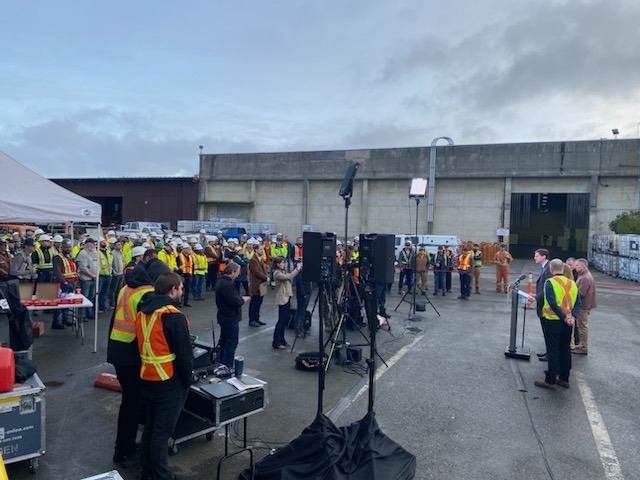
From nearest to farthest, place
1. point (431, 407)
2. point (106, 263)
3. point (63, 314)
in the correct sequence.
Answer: point (431, 407), point (63, 314), point (106, 263)

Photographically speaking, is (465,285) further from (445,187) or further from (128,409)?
Result: (445,187)

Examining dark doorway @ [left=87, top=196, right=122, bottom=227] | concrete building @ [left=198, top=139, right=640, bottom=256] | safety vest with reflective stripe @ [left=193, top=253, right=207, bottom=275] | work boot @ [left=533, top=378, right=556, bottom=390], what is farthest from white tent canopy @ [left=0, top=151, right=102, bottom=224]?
dark doorway @ [left=87, top=196, right=122, bottom=227]

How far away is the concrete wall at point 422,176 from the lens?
95.5 feet

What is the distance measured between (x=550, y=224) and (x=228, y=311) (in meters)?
43.3

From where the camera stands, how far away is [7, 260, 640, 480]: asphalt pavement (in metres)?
4.51

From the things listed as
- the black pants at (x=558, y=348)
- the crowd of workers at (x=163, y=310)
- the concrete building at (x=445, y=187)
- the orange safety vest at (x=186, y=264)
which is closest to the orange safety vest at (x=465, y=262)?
the crowd of workers at (x=163, y=310)

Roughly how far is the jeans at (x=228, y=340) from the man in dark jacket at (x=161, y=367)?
8.68ft

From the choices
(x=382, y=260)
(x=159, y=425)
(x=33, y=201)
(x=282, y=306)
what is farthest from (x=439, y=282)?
(x=159, y=425)

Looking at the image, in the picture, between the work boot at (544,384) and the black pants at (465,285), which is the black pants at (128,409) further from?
the black pants at (465,285)

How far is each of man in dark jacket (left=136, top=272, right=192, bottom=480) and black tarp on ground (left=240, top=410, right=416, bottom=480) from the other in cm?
80

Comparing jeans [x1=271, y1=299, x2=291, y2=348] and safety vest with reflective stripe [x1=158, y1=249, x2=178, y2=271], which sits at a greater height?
safety vest with reflective stripe [x1=158, y1=249, x2=178, y2=271]

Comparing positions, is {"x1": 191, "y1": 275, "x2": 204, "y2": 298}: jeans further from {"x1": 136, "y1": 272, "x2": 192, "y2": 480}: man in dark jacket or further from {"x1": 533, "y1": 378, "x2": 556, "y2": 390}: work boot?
{"x1": 136, "y1": 272, "x2": 192, "y2": 480}: man in dark jacket

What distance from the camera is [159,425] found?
3869mm

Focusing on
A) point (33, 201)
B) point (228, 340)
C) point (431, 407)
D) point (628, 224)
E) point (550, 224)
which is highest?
point (550, 224)
